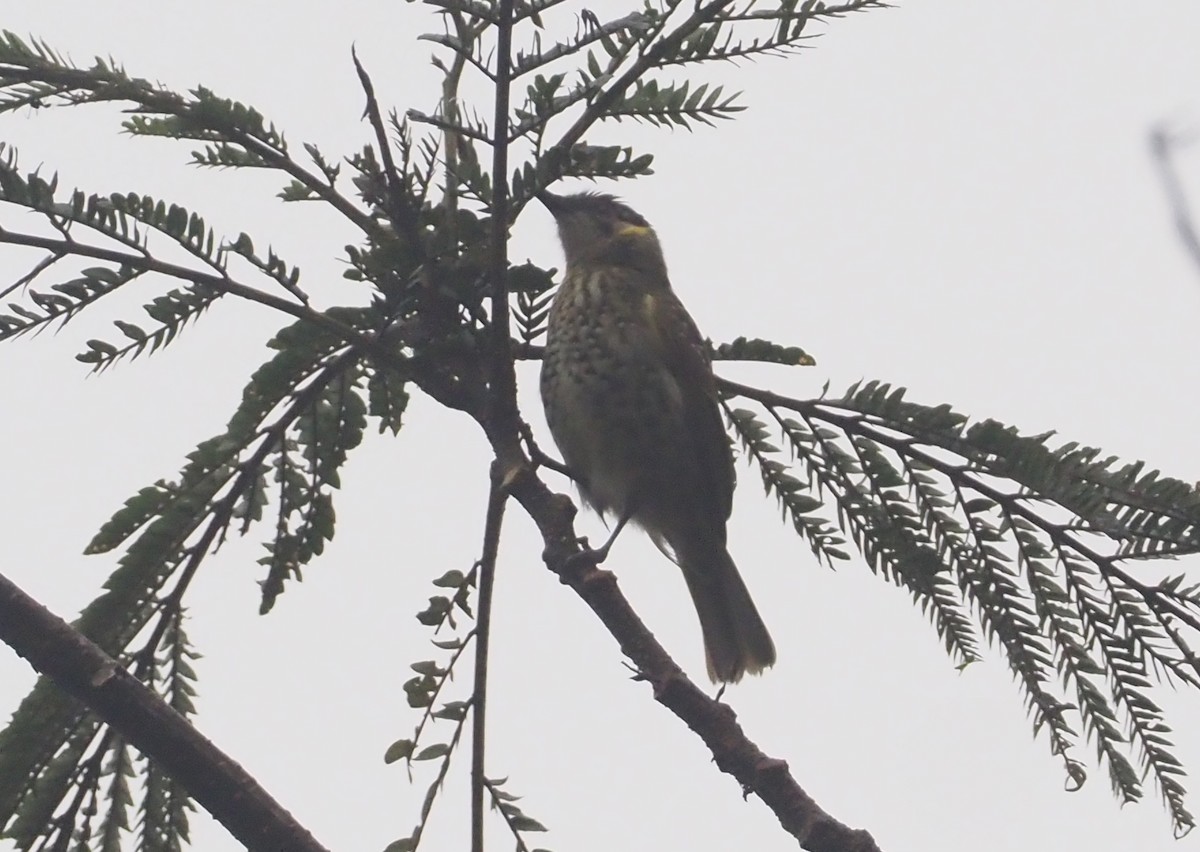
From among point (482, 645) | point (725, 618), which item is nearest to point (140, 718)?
point (482, 645)

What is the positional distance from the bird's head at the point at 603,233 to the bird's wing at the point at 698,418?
69 centimetres

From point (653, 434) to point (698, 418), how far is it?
148 mm

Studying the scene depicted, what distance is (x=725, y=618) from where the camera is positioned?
455 centimetres

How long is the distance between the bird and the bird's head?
0.41 meters

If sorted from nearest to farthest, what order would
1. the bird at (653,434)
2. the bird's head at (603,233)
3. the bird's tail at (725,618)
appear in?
the bird at (653,434), the bird's tail at (725,618), the bird's head at (603,233)

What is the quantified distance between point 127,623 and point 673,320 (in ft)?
7.61

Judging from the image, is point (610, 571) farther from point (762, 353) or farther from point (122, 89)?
point (122, 89)

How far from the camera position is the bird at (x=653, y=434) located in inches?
165

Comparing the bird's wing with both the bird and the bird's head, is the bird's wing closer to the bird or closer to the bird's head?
the bird

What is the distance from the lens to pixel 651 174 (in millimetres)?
2379

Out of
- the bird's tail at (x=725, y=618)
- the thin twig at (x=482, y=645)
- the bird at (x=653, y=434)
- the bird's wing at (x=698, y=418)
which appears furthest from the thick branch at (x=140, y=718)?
the bird's tail at (x=725, y=618)

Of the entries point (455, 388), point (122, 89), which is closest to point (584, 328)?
point (455, 388)

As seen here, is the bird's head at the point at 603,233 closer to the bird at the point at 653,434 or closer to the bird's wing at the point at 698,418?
the bird at the point at 653,434

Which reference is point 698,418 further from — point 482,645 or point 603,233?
point 482,645
